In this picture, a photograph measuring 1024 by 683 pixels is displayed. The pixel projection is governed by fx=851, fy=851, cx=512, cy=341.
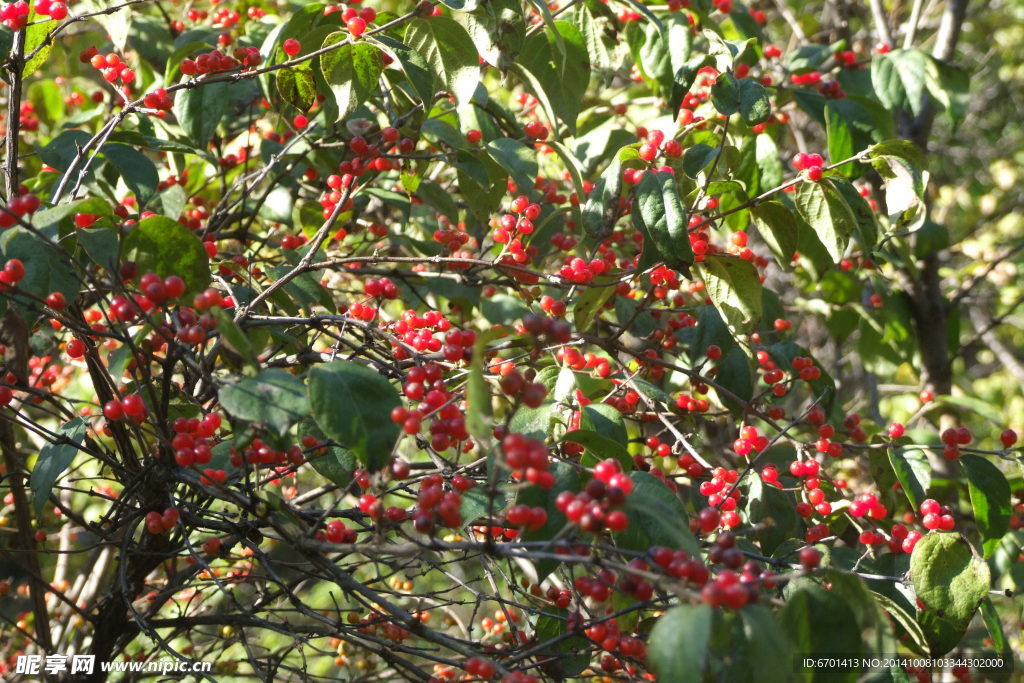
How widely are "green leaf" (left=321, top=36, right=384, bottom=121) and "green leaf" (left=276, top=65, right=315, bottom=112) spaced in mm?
→ 241

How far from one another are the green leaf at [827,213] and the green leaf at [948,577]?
61 cm

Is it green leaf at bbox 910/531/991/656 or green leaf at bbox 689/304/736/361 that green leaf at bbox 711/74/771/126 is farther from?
green leaf at bbox 910/531/991/656

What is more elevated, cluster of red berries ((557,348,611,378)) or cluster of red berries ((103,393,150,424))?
cluster of red berries ((557,348,611,378))

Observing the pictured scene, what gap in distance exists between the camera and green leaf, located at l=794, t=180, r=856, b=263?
180 cm

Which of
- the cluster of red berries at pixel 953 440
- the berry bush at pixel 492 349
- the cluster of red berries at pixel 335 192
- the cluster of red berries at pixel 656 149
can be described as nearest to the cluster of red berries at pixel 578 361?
the berry bush at pixel 492 349

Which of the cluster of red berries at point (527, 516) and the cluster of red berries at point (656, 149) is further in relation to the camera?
the cluster of red berries at point (656, 149)

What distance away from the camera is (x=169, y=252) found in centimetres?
132

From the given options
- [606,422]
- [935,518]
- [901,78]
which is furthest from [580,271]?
[901,78]

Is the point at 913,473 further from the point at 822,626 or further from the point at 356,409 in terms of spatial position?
the point at 356,409

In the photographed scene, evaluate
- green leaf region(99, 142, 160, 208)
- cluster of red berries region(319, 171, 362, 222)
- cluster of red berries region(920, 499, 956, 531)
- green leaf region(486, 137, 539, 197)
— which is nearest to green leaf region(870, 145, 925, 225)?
cluster of red berries region(920, 499, 956, 531)

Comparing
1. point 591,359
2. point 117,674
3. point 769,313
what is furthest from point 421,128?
point 117,674

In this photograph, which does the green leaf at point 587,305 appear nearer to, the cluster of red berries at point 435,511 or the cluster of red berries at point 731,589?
the cluster of red berries at point 435,511

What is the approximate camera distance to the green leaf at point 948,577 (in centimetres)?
152

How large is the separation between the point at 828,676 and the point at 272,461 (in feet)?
2.92
